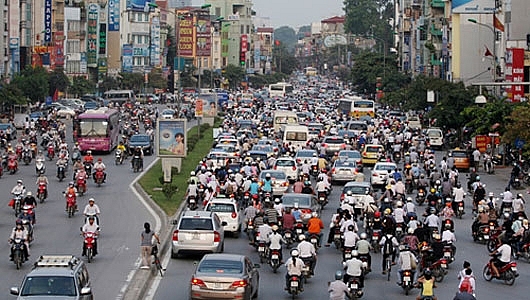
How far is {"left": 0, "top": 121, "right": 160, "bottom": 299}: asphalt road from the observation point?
89.6 feet

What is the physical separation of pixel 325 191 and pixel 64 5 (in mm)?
98503

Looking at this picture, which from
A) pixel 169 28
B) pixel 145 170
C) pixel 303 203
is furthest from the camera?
pixel 169 28

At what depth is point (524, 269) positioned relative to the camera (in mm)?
29594

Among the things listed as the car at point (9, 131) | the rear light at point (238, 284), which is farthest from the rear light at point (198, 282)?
the car at point (9, 131)

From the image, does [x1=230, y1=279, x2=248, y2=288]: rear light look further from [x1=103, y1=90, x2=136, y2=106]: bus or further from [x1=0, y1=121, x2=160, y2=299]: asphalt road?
[x1=103, y1=90, x2=136, y2=106]: bus

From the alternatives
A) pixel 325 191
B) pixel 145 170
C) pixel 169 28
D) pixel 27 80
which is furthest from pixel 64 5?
Result: pixel 325 191

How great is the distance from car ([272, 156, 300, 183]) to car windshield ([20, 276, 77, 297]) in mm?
29830

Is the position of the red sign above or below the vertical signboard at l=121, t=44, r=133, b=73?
below

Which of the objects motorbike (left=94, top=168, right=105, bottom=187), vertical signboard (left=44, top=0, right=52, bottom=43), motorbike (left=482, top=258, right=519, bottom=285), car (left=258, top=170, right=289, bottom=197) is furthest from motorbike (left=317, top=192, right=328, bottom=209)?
vertical signboard (left=44, top=0, right=52, bottom=43)

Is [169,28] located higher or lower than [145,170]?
higher

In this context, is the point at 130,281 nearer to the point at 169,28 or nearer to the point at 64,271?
the point at 64,271

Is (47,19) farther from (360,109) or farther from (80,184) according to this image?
(80,184)

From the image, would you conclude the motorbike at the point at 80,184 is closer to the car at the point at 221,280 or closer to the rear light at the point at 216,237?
the rear light at the point at 216,237

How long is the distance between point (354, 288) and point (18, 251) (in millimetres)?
8730
